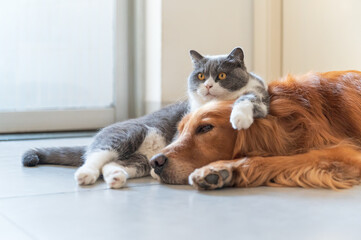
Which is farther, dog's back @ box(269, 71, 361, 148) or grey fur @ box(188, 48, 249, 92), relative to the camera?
grey fur @ box(188, 48, 249, 92)

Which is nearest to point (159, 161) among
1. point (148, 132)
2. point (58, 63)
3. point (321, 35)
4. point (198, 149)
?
point (198, 149)

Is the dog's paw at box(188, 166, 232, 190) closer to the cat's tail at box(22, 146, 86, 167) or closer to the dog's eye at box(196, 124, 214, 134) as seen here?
the dog's eye at box(196, 124, 214, 134)

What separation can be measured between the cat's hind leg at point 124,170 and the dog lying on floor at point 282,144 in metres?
0.15

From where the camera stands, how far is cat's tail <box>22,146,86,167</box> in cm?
271

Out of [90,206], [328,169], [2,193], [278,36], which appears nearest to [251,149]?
[328,169]

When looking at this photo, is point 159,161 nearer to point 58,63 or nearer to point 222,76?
point 222,76

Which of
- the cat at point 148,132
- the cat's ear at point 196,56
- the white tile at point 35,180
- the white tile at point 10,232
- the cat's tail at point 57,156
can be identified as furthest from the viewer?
the cat's ear at point 196,56

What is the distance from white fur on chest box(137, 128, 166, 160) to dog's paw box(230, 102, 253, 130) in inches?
23.9

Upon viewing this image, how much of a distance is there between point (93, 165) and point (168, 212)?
68 centimetres

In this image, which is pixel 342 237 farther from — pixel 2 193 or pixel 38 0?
pixel 38 0

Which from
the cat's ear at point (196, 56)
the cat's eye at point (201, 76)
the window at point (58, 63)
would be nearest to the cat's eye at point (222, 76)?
the cat's eye at point (201, 76)

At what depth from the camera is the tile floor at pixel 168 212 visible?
154 cm

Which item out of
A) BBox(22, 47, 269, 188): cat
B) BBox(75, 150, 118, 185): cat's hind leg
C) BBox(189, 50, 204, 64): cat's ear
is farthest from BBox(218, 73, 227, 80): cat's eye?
BBox(75, 150, 118, 185): cat's hind leg

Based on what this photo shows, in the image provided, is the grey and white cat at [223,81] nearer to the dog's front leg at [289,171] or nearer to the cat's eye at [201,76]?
the cat's eye at [201,76]
